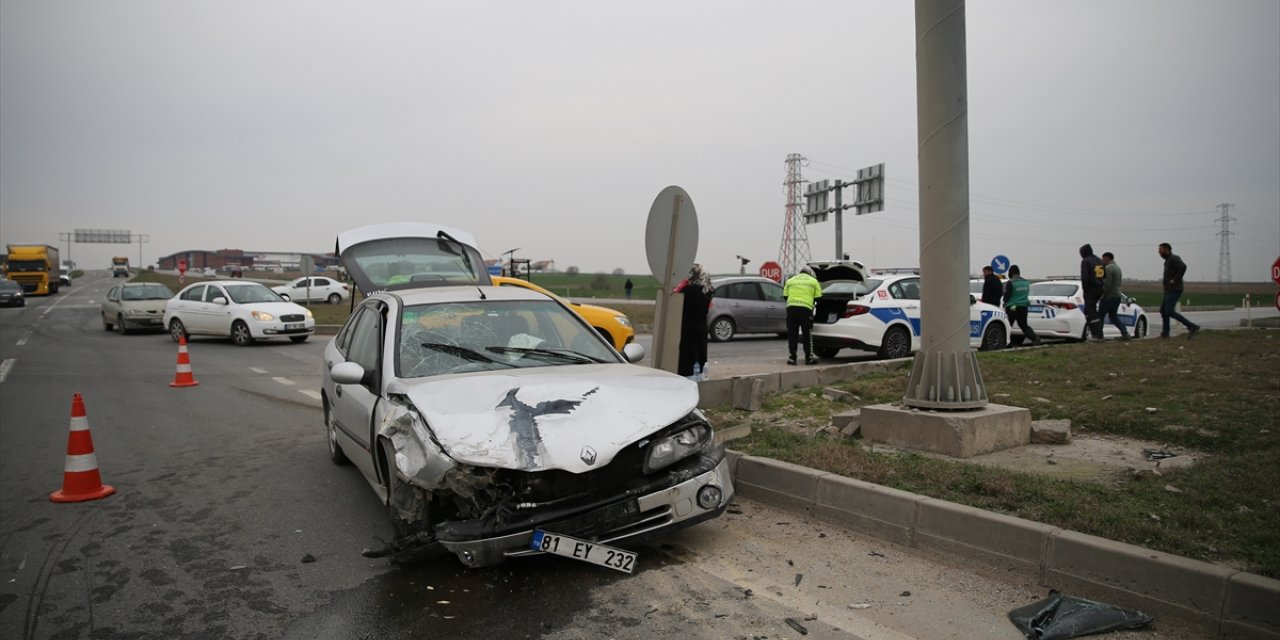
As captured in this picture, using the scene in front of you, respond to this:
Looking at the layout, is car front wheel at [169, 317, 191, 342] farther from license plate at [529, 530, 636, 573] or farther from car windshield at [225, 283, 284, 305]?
license plate at [529, 530, 636, 573]

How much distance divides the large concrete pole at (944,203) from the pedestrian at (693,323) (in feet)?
11.8

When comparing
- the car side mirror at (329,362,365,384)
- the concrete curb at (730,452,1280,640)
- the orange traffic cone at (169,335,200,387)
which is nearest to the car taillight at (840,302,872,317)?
the concrete curb at (730,452,1280,640)

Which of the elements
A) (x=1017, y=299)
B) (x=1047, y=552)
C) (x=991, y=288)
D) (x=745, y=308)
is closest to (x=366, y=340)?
(x=1047, y=552)

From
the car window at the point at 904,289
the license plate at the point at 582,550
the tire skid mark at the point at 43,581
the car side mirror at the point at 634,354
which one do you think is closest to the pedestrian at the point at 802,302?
the car window at the point at 904,289

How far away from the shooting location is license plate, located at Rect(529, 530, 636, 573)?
13.0 ft

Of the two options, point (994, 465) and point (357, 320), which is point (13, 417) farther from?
point (994, 465)

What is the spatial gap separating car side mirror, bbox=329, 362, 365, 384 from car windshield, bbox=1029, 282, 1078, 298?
1681cm

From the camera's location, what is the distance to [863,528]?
4.93m

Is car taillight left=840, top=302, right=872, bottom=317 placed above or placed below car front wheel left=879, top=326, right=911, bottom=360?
above

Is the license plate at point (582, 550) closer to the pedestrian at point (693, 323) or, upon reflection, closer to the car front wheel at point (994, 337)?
the pedestrian at point (693, 323)

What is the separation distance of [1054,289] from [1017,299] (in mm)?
2608

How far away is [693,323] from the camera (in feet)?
32.1

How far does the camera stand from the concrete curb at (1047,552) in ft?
11.1

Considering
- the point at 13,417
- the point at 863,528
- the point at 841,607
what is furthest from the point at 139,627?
the point at 13,417
